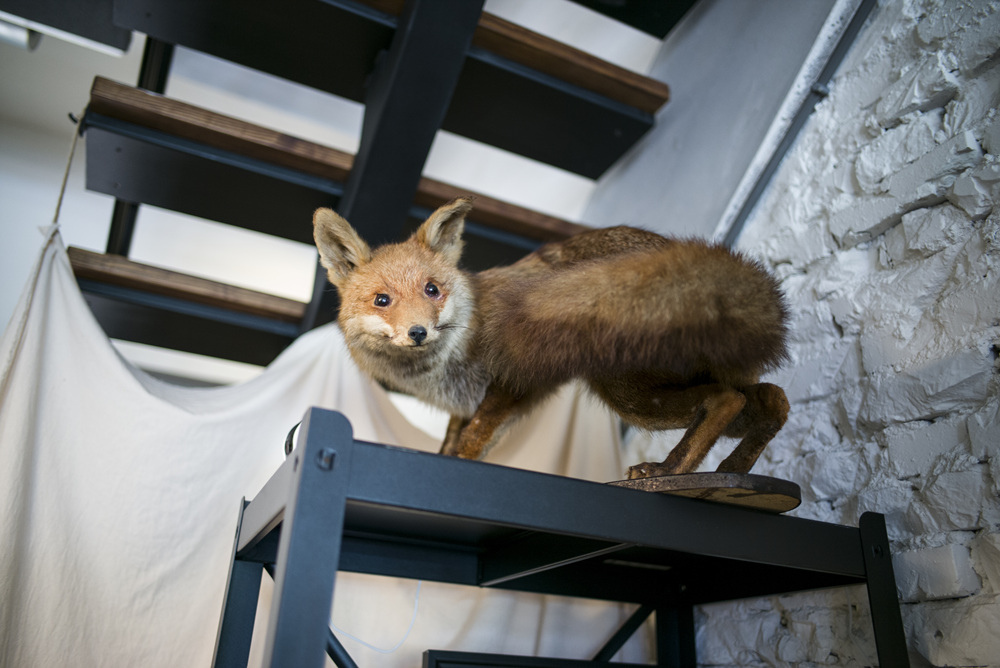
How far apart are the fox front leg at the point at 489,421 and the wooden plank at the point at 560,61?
3.09ft

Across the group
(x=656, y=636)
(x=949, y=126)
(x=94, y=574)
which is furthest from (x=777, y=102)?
(x=94, y=574)

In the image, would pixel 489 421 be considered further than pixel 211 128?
No

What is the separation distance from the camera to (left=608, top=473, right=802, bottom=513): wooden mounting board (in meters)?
1.04

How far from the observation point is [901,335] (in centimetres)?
141

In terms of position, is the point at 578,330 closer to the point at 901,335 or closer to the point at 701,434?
the point at 701,434

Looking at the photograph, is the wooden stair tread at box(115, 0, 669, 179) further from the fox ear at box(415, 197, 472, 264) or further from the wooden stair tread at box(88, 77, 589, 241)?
the fox ear at box(415, 197, 472, 264)

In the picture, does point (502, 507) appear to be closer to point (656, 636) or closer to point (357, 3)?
point (656, 636)

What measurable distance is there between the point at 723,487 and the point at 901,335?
2.18 feet

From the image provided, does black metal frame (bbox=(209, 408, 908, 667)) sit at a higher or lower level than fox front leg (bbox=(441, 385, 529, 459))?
lower

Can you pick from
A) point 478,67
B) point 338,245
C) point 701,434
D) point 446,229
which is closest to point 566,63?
point 478,67

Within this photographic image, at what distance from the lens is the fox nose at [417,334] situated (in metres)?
1.22

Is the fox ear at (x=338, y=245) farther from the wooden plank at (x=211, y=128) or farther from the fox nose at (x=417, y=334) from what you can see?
the wooden plank at (x=211, y=128)

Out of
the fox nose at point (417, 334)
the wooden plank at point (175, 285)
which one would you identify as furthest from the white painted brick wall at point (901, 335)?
the wooden plank at point (175, 285)

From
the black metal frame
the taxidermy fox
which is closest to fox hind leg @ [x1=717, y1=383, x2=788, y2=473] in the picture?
the taxidermy fox
